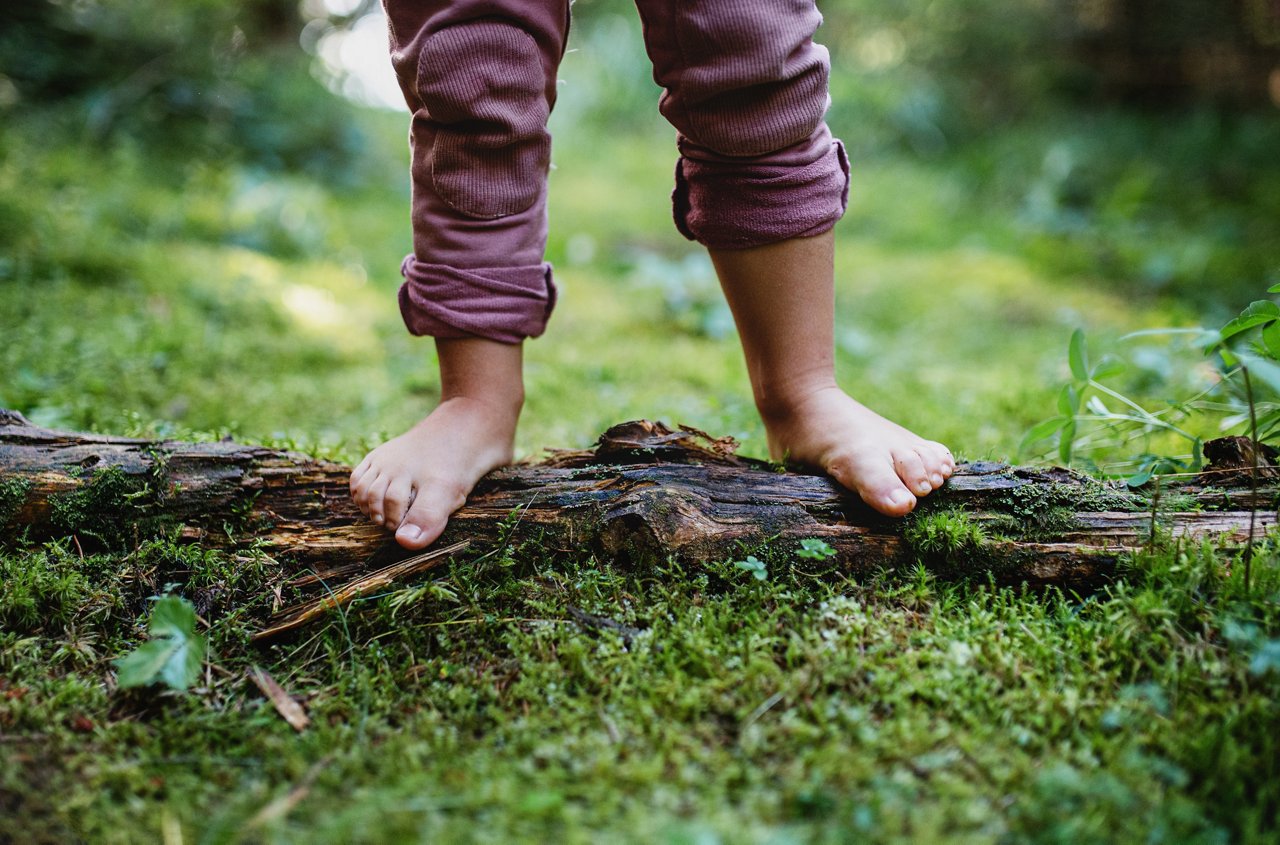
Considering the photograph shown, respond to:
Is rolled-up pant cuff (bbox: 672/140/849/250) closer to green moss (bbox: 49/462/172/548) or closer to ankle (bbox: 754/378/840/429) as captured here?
ankle (bbox: 754/378/840/429)

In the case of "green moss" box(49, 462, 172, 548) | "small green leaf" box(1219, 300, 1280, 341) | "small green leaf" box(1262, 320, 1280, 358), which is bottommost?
"green moss" box(49, 462, 172, 548)

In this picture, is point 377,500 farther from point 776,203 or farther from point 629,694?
point 776,203

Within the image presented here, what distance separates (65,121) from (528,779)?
4.17 m

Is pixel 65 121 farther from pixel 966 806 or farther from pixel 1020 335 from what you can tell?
pixel 966 806

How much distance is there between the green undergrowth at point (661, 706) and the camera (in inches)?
31.7

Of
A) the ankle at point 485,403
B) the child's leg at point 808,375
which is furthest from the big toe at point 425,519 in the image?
the child's leg at point 808,375

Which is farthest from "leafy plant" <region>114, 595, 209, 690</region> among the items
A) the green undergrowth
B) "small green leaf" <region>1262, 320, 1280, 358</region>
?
"small green leaf" <region>1262, 320, 1280, 358</region>

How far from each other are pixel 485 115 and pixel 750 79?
0.41 metres

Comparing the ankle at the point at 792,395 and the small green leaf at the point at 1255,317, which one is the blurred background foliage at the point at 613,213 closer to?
the ankle at the point at 792,395

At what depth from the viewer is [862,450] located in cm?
128

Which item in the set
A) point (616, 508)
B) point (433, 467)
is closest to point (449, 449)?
point (433, 467)

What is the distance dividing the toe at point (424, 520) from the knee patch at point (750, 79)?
0.71 m

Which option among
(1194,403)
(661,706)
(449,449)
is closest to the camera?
(661,706)

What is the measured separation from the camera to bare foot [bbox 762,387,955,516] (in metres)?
1.22
